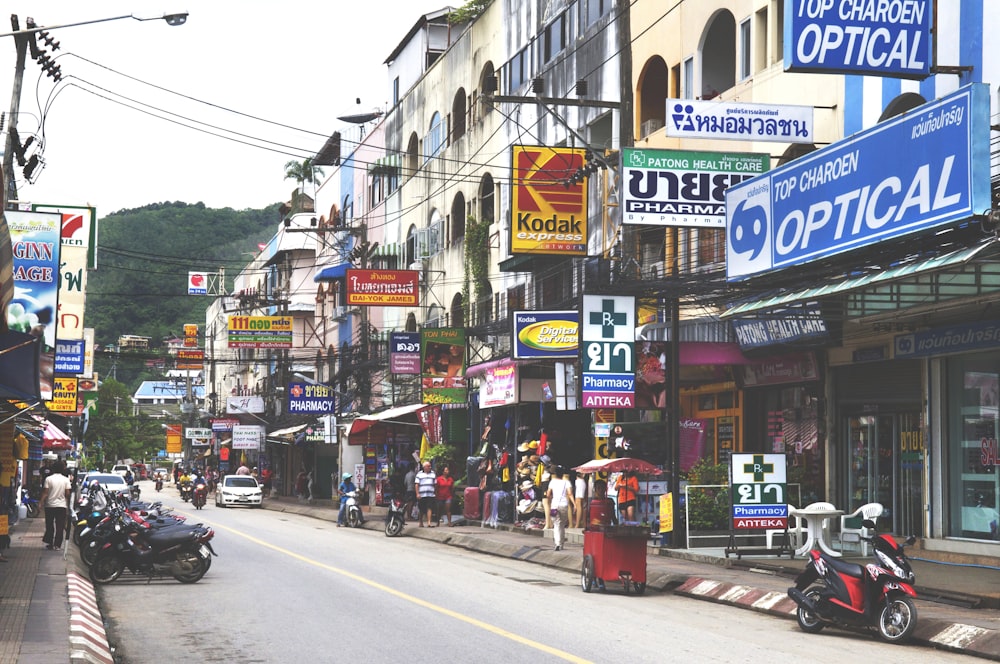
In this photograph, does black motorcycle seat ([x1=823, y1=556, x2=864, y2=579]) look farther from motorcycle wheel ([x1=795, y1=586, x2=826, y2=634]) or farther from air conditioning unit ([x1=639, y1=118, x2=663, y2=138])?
air conditioning unit ([x1=639, y1=118, x2=663, y2=138])

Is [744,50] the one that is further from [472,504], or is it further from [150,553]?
[472,504]

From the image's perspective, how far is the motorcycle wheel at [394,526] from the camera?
116 ft

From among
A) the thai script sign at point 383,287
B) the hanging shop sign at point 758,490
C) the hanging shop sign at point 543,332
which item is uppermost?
the thai script sign at point 383,287

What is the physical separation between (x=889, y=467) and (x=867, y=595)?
34.4 feet

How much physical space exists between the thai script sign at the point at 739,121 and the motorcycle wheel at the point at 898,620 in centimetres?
894

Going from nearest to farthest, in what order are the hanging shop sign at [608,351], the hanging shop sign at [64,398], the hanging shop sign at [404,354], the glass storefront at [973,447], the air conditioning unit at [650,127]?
the glass storefront at [973,447] < the hanging shop sign at [608,351] < the air conditioning unit at [650,127] < the hanging shop sign at [64,398] < the hanging shop sign at [404,354]

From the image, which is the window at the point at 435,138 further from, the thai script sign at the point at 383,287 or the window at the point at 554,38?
the window at the point at 554,38

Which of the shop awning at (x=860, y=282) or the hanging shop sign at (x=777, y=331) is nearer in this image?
the shop awning at (x=860, y=282)

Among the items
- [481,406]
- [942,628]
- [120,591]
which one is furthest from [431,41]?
[942,628]

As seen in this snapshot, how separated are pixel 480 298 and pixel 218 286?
55.3 meters

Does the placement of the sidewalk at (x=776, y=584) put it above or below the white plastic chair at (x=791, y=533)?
below

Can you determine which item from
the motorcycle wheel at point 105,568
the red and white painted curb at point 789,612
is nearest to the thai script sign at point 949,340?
the red and white painted curb at point 789,612

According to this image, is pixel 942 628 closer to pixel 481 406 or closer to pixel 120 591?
pixel 120 591

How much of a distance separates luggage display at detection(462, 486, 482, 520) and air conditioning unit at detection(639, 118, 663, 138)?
40.1 ft
